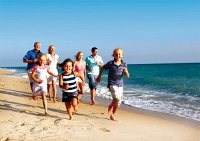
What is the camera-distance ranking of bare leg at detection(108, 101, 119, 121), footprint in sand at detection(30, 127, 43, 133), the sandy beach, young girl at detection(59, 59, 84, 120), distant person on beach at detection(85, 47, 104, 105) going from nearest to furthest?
the sandy beach → footprint in sand at detection(30, 127, 43, 133) → young girl at detection(59, 59, 84, 120) → bare leg at detection(108, 101, 119, 121) → distant person on beach at detection(85, 47, 104, 105)

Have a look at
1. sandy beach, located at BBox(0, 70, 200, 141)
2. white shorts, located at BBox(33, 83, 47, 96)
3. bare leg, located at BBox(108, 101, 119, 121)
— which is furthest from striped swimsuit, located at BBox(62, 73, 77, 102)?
bare leg, located at BBox(108, 101, 119, 121)

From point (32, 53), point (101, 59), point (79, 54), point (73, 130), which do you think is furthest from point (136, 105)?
point (73, 130)

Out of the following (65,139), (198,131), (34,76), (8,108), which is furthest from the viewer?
(8,108)

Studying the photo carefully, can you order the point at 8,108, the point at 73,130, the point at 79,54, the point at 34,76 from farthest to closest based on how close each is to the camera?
the point at 79,54 < the point at 8,108 < the point at 34,76 < the point at 73,130

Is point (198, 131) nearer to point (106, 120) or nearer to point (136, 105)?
point (106, 120)

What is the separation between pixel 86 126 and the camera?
283 inches

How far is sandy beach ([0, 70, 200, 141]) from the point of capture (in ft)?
21.3

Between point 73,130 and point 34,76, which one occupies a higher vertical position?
point 34,76

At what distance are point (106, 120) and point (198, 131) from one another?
2.04m

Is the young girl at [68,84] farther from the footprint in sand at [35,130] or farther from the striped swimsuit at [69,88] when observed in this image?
the footprint in sand at [35,130]

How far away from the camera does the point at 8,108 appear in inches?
361

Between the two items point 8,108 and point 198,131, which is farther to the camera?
point 8,108

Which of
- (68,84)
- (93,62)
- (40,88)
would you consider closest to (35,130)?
(68,84)

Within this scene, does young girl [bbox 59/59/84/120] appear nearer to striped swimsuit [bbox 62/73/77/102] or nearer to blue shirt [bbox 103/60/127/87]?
striped swimsuit [bbox 62/73/77/102]
